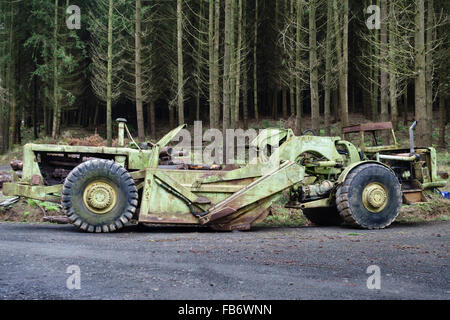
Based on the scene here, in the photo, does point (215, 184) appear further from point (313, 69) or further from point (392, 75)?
point (392, 75)

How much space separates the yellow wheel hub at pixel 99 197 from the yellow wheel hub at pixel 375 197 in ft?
15.8

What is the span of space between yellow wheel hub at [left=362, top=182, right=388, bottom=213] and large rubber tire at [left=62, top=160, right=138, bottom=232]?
4.44 meters

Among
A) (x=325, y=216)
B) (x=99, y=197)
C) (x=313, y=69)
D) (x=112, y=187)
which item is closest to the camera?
(x=99, y=197)

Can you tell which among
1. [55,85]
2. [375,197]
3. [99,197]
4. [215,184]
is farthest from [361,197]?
[55,85]

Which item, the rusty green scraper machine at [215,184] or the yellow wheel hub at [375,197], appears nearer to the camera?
the rusty green scraper machine at [215,184]

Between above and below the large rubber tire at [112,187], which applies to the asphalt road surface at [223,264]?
below

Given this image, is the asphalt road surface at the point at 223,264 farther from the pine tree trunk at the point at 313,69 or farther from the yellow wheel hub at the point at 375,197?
the pine tree trunk at the point at 313,69

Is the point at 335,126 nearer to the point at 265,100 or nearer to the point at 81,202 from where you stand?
the point at 265,100

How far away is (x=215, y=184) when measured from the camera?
844 cm

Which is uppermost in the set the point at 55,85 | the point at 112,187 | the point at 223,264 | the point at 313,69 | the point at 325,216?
the point at 55,85

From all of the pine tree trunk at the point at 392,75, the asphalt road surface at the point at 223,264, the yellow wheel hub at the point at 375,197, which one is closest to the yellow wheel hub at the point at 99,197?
the asphalt road surface at the point at 223,264

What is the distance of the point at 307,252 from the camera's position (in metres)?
6.27

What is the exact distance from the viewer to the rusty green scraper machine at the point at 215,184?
7941 mm

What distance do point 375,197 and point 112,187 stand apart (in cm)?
504
